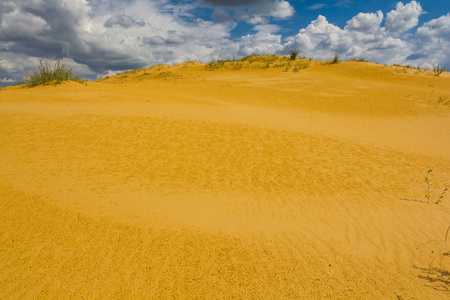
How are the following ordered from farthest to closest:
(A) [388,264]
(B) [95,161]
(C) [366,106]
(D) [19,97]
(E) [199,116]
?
(C) [366,106] → (D) [19,97] → (E) [199,116] → (B) [95,161] → (A) [388,264]

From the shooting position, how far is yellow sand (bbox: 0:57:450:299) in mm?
3090

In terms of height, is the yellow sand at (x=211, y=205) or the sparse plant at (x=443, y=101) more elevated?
the sparse plant at (x=443, y=101)

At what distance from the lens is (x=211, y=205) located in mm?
4648

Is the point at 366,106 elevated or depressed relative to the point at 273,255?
elevated

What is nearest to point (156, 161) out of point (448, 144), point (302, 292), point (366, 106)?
point (302, 292)

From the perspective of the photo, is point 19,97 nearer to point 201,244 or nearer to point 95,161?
point 95,161

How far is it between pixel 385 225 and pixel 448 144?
666 cm

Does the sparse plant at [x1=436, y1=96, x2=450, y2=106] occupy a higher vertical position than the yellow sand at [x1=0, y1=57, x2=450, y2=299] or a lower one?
higher

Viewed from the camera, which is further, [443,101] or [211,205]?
[443,101]

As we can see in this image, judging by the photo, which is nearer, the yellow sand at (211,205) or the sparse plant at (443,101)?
the yellow sand at (211,205)

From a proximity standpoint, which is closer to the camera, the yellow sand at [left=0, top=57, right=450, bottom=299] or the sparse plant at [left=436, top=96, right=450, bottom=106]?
the yellow sand at [left=0, top=57, right=450, bottom=299]

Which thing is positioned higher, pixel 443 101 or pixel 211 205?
pixel 443 101

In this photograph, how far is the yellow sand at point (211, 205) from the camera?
3.09 meters

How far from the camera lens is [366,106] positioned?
42.8 ft
